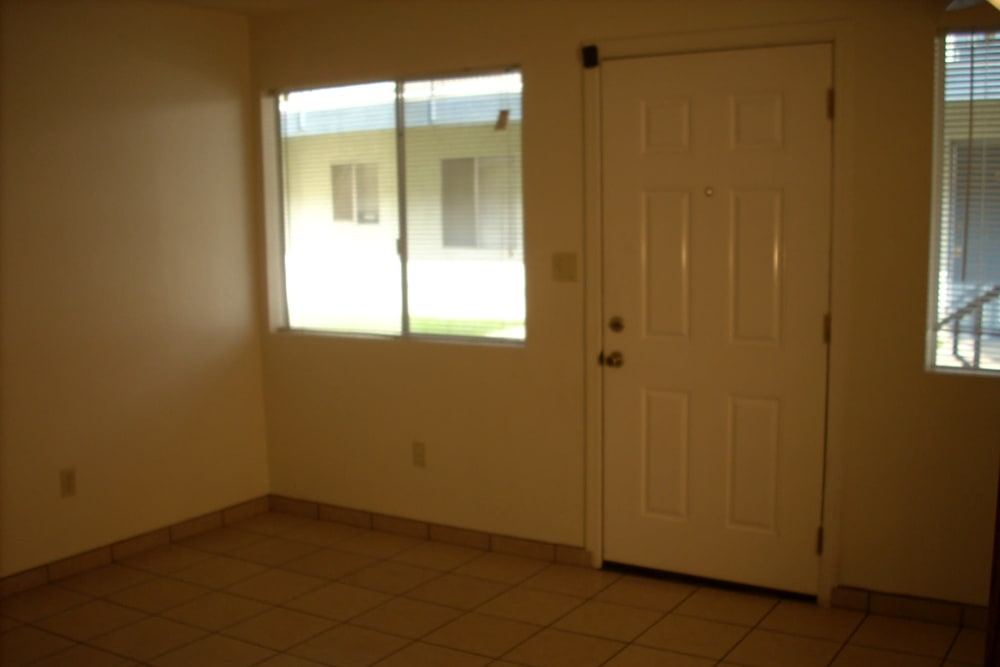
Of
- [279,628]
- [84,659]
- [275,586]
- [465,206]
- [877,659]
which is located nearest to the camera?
[877,659]

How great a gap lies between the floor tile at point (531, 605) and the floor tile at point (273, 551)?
1.05m

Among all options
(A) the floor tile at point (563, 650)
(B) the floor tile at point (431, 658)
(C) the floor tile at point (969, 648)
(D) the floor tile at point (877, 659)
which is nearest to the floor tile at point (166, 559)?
(B) the floor tile at point (431, 658)

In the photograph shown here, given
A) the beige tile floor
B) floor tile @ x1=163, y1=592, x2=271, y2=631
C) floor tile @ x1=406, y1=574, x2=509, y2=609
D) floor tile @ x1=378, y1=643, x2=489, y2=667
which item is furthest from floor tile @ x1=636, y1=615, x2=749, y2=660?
floor tile @ x1=163, y1=592, x2=271, y2=631

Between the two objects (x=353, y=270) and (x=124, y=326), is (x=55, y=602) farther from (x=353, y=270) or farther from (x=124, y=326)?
(x=353, y=270)

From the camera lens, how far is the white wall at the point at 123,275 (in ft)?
12.5

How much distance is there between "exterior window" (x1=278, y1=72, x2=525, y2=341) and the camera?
4156 millimetres

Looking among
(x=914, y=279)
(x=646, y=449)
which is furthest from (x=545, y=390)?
(x=914, y=279)

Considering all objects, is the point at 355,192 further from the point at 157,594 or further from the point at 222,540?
the point at 157,594

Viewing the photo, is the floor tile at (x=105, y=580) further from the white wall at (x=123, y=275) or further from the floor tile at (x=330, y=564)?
the floor tile at (x=330, y=564)

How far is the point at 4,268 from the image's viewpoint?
3.73m

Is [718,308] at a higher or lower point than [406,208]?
lower

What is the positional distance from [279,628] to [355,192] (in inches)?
81.9

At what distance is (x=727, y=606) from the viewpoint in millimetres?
3590

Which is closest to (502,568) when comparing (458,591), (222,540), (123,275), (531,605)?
(458,591)
